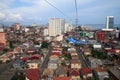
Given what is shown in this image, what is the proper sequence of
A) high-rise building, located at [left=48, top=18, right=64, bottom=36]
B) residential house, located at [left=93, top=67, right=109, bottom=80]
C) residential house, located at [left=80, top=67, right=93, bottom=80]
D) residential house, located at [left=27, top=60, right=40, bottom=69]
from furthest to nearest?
high-rise building, located at [left=48, top=18, right=64, bottom=36] → residential house, located at [left=27, top=60, right=40, bottom=69] → residential house, located at [left=80, top=67, right=93, bottom=80] → residential house, located at [left=93, top=67, right=109, bottom=80]

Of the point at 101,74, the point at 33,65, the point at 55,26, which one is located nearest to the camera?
the point at 101,74

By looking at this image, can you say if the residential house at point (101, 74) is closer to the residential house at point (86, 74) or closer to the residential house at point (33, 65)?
the residential house at point (86, 74)

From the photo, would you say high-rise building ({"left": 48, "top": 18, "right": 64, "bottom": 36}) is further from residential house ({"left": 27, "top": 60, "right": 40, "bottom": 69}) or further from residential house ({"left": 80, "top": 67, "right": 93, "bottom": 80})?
residential house ({"left": 80, "top": 67, "right": 93, "bottom": 80})

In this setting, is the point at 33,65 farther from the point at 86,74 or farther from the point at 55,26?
the point at 55,26

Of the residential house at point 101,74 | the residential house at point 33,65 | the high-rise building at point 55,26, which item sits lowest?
the residential house at point 33,65

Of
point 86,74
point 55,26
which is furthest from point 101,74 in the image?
point 55,26

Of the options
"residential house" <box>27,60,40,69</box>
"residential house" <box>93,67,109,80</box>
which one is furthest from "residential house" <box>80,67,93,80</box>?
"residential house" <box>27,60,40,69</box>

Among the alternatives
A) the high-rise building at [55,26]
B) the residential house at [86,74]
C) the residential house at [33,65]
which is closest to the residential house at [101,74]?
the residential house at [86,74]

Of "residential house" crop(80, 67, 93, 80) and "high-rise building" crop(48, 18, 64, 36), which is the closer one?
"residential house" crop(80, 67, 93, 80)

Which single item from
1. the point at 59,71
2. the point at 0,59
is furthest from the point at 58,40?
the point at 59,71

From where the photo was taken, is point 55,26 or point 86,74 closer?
point 86,74

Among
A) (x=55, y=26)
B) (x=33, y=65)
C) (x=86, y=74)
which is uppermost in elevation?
(x=55, y=26)

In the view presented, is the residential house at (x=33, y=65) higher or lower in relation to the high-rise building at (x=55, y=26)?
lower
